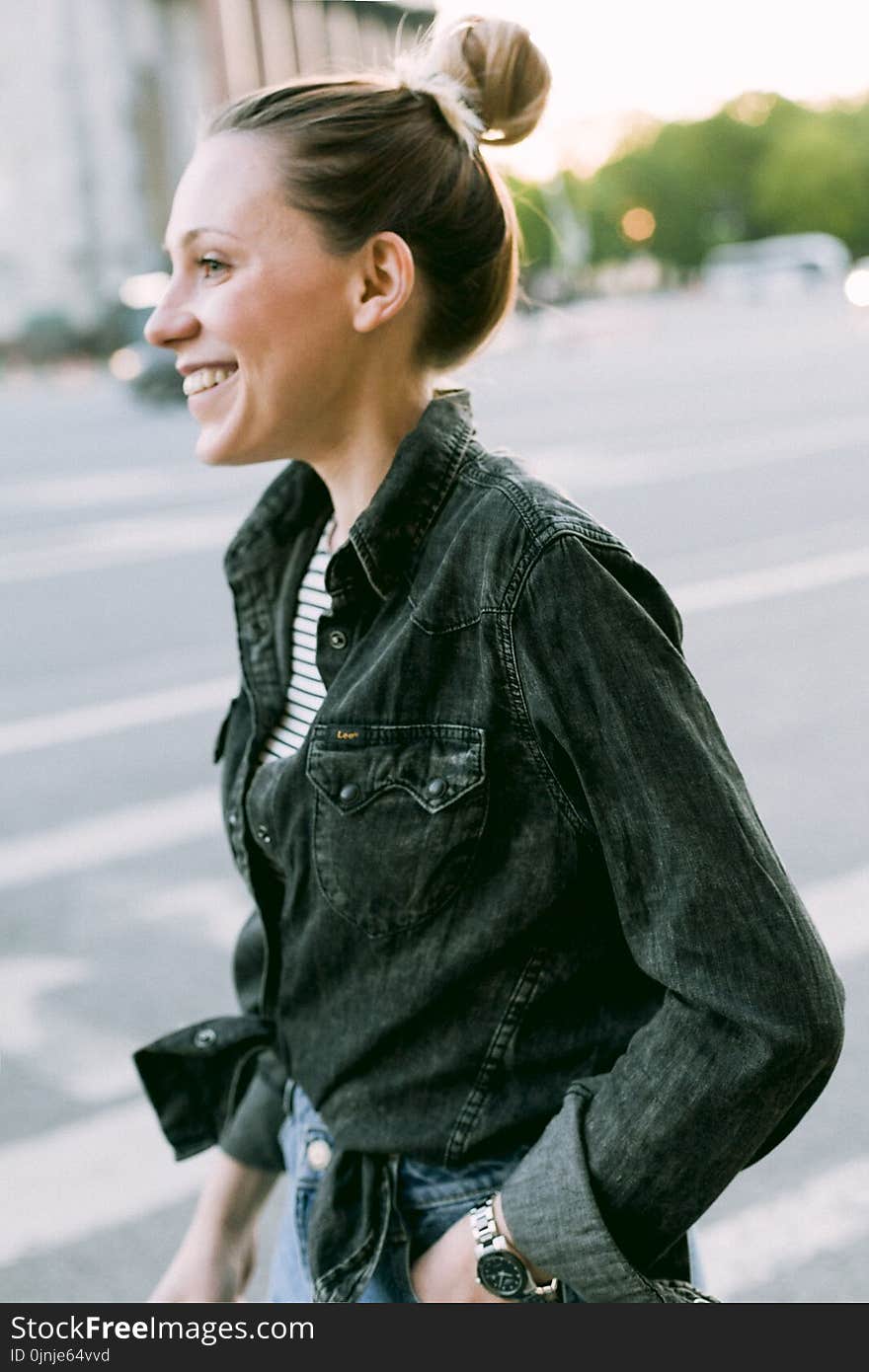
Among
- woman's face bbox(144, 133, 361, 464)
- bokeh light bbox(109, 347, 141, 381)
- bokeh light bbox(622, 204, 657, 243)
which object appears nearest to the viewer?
woman's face bbox(144, 133, 361, 464)

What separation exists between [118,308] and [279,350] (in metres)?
32.7

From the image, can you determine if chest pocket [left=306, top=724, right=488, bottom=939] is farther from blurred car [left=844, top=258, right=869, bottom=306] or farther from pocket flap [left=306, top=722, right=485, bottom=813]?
blurred car [left=844, top=258, right=869, bottom=306]

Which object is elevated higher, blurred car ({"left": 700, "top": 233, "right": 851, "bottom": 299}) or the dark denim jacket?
the dark denim jacket

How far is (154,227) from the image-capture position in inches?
1772

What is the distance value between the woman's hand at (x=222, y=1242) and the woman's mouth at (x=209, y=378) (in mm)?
844

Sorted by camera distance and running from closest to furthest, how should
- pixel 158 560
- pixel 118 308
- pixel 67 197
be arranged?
pixel 158 560
pixel 118 308
pixel 67 197

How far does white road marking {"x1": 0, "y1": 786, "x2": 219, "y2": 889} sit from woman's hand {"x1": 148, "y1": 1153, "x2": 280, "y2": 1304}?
296 cm

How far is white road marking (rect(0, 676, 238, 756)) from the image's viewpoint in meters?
5.81

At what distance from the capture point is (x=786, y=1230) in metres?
2.84

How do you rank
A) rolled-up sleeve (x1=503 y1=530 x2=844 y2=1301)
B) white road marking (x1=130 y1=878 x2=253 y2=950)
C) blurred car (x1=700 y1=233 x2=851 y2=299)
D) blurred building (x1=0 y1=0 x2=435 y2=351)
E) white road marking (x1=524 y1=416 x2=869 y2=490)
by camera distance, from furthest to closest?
blurred building (x1=0 y1=0 x2=435 y2=351) → blurred car (x1=700 y1=233 x2=851 y2=299) → white road marking (x1=524 y1=416 x2=869 y2=490) → white road marking (x1=130 y1=878 x2=253 y2=950) → rolled-up sleeve (x1=503 y1=530 x2=844 y2=1301)

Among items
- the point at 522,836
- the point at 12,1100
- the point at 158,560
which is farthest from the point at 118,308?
the point at 522,836

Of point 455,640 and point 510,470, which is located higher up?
point 510,470

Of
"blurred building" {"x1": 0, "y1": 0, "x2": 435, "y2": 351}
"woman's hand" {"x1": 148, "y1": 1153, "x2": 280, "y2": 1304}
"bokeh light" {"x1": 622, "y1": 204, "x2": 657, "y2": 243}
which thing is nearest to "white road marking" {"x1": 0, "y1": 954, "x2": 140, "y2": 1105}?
"woman's hand" {"x1": 148, "y1": 1153, "x2": 280, "y2": 1304}

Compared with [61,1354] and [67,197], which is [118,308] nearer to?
[67,197]
